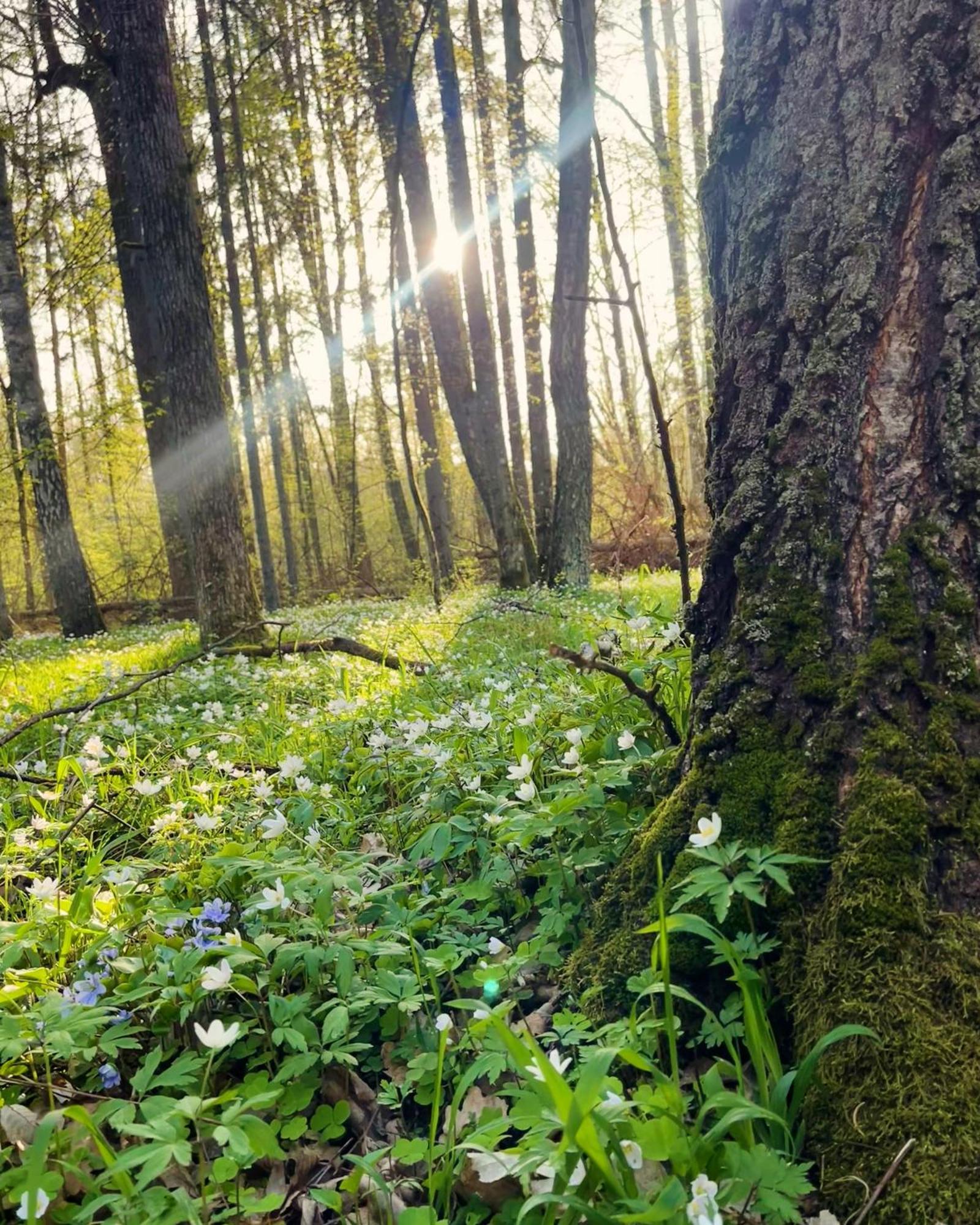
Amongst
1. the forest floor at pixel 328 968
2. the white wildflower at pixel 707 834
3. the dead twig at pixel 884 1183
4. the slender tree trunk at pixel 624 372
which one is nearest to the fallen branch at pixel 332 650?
the forest floor at pixel 328 968

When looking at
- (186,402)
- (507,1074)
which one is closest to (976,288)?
(507,1074)

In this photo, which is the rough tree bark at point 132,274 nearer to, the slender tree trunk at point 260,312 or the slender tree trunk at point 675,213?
the slender tree trunk at point 260,312

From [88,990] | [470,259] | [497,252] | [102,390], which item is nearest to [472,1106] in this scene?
[88,990]

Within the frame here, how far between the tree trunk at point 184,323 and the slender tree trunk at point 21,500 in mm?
3411

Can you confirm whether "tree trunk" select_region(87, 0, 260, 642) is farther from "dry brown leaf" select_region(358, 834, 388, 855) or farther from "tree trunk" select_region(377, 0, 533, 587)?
"dry brown leaf" select_region(358, 834, 388, 855)

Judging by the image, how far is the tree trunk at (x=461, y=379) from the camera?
35.8ft

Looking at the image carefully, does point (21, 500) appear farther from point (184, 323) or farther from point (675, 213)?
point (675, 213)

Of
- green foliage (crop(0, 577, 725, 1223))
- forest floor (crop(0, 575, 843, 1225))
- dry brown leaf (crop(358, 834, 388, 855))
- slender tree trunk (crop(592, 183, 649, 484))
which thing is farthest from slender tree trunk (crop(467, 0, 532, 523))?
dry brown leaf (crop(358, 834, 388, 855))

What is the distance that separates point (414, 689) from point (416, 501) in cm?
483

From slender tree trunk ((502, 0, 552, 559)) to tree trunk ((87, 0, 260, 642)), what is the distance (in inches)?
181

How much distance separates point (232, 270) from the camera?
1327cm

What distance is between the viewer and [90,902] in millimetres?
1995

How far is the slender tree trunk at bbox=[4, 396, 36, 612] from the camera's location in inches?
494

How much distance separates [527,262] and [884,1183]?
15.0 metres
